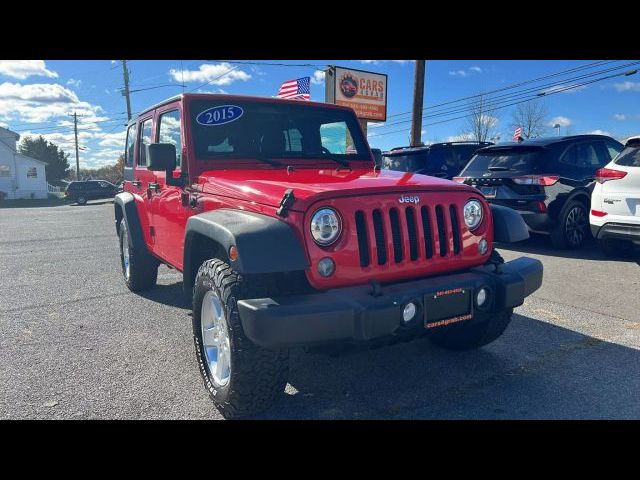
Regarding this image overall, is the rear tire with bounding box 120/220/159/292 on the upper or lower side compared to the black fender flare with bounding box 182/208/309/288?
lower

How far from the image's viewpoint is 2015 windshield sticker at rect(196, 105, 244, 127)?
12.7 feet

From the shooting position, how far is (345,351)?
9.07 ft

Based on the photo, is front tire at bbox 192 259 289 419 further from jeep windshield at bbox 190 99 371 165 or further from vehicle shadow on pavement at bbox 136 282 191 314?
vehicle shadow on pavement at bbox 136 282 191 314

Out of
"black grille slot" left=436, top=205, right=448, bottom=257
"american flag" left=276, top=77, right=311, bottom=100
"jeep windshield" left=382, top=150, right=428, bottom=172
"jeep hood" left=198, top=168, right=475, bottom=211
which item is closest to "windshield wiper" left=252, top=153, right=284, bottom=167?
"jeep hood" left=198, top=168, right=475, bottom=211

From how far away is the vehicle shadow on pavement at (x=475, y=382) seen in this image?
2893 millimetres

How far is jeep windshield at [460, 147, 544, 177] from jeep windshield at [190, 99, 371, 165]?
13.4 feet

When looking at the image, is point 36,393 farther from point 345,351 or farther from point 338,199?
point 338,199

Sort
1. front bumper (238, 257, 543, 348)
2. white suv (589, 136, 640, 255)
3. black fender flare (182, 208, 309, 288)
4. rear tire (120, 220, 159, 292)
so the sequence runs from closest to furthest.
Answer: front bumper (238, 257, 543, 348)
black fender flare (182, 208, 309, 288)
rear tire (120, 220, 159, 292)
white suv (589, 136, 640, 255)

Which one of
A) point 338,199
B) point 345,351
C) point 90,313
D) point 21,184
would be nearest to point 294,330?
point 345,351

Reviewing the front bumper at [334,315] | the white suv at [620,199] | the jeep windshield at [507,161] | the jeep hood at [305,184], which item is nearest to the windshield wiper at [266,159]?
the jeep hood at [305,184]

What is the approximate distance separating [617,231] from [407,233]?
4662 millimetres

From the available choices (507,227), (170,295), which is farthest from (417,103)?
(507,227)

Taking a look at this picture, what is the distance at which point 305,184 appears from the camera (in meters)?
3.00

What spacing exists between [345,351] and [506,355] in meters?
1.59
